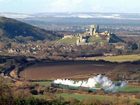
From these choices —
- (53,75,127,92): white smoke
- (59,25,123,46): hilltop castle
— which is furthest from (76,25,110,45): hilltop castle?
(53,75,127,92): white smoke

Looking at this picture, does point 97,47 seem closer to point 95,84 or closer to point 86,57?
point 86,57

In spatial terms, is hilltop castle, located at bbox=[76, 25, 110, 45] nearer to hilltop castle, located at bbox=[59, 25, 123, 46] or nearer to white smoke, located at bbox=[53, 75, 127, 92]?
hilltop castle, located at bbox=[59, 25, 123, 46]

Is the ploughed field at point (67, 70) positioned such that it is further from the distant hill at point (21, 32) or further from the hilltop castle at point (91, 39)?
the distant hill at point (21, 32)

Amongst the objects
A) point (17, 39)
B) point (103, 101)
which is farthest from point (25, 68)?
point (17, 39)

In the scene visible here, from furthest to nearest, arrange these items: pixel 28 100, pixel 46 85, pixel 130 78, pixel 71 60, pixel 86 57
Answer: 1. pixel 86 57
2. pixel 71 60
3. pixel 130 78
4. pixel 46 85
5. pixel 28 100

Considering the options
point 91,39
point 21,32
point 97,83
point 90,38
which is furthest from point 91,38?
point 97,83

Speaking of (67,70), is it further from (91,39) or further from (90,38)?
(90,38)
